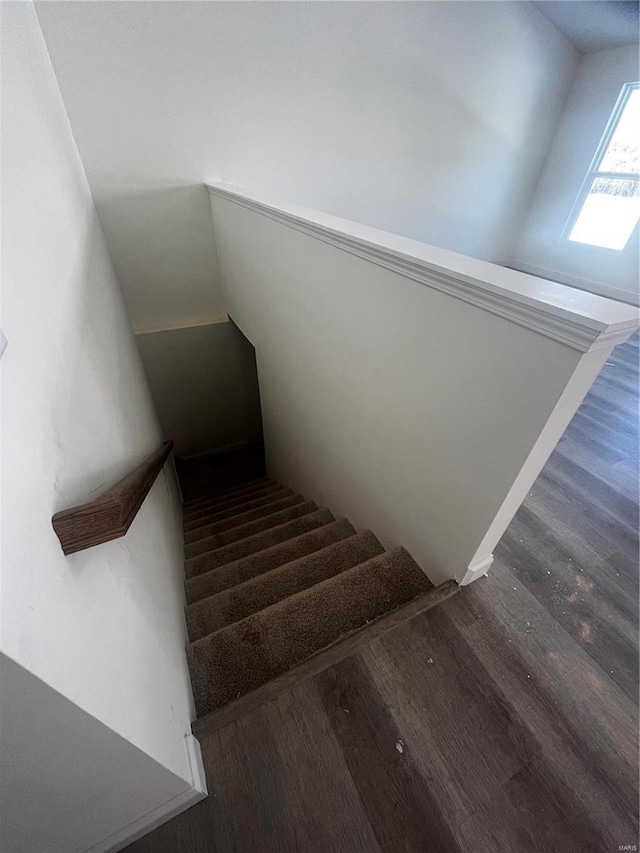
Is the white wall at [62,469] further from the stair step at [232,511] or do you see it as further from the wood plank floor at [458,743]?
the stair step at [232,511]

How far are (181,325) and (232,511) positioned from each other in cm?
166

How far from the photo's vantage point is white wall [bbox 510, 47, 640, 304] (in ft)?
11.1

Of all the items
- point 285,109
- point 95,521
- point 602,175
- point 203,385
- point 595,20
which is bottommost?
point 203,385

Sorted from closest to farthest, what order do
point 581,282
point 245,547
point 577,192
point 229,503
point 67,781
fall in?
point 67,781 → point 245,547 → point 229,503 → point 577,192 → point 581,282

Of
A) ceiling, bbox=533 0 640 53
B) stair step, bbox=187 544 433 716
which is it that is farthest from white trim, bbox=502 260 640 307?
stair step, bbox=187 544 433 716

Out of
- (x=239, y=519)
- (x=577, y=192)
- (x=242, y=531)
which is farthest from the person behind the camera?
(x=577, y=192)

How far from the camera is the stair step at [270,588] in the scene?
4.92 ft

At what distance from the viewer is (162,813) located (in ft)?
2.97

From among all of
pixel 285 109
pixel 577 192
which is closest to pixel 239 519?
pixel 285 109

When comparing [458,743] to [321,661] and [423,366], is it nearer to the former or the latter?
[321,661]

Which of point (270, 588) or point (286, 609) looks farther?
point (270, 588)

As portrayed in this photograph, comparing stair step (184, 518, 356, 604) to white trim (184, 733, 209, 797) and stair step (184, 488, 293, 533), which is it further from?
stair step (184, 488, 293, 533)

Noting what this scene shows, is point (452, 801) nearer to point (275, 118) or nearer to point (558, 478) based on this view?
point (558, 478)

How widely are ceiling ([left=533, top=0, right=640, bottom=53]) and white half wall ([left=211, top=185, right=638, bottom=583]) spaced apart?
319 cm
